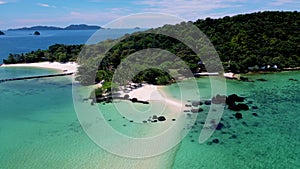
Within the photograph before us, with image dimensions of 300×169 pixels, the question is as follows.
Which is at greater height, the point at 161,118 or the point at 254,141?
the point at 161,118

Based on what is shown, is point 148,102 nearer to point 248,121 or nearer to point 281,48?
point 248,121

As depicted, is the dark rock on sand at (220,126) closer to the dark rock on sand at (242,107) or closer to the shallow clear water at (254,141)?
the shallow clear water at (254,141)

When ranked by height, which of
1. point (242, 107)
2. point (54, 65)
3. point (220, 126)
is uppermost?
point (54, 65)

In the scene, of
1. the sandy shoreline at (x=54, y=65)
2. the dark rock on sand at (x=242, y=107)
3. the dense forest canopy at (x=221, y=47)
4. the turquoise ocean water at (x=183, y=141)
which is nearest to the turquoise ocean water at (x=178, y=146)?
the turquoise ocean water at (x=183, y=141)

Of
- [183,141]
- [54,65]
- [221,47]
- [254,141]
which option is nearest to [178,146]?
[183,141]

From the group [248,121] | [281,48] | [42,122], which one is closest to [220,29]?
[281,48]

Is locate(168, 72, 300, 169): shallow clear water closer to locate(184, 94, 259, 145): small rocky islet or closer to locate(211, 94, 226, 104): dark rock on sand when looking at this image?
locate(184, 94, 259, 145): small rocky islet

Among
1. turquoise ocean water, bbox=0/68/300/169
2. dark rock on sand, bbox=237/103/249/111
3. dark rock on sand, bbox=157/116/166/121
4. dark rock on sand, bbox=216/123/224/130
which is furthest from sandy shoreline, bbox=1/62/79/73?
dark rock on sand, bbox=216/123/224/130

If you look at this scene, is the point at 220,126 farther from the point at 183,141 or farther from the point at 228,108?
the point at 228,108
